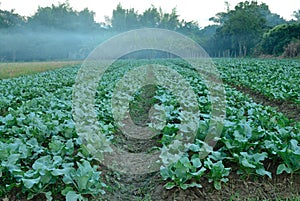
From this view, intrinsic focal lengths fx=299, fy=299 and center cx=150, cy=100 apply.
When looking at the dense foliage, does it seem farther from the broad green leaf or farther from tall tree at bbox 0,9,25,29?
tall tree at bbox 0,9,25,29

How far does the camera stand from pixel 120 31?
82875mm

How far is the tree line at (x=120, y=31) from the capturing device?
43031mm

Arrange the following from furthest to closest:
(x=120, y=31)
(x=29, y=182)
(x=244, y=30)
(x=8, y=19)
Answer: (x=120, y=31) → (x=8, y=19) → (x=244, y=30) → (x=29, y=182)

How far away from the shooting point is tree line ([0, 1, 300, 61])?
43.0m

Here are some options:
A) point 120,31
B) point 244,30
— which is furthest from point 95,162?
point 120,31

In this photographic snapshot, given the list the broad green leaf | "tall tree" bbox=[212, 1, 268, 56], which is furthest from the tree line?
the broad green leaf

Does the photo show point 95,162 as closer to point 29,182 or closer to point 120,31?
point 29,182

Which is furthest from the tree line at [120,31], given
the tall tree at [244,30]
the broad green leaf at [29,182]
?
the broad green leaf at [29,182]

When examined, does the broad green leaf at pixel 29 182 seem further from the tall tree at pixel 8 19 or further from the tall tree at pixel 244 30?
the tall tree at pixel 8 19

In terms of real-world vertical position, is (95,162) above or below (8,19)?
below

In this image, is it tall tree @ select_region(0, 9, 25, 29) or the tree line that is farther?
tall tree @ select_region(0, 9, 25, 29)

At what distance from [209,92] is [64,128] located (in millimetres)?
5166

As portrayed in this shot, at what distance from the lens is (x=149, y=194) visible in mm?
3426

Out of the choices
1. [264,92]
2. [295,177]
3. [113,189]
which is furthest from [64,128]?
[264,92]
